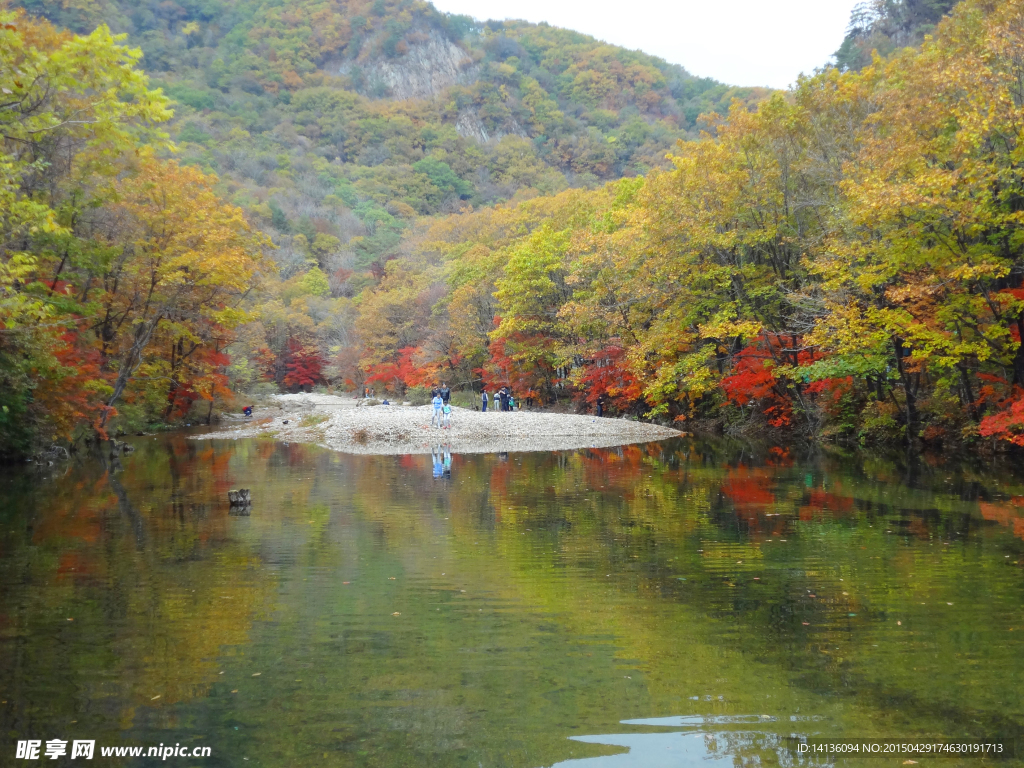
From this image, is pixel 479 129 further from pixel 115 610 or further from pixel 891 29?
pixel 115 610

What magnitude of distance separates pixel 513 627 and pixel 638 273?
28.2m

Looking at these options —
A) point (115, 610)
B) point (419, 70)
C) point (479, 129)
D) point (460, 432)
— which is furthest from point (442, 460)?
point (419, 70)

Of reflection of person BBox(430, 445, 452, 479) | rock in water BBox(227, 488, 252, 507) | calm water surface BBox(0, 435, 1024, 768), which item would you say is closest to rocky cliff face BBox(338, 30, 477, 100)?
reflection of person BBox(430, 445, 452, 479)

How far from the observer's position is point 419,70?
155 meters

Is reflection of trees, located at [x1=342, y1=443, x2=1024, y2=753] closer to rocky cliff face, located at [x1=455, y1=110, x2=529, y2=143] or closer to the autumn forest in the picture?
the autumn forest

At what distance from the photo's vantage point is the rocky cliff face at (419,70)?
498 ft

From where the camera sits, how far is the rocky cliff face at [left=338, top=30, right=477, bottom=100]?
498ft

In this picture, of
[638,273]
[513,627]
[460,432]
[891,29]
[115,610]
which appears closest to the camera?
[513,627]

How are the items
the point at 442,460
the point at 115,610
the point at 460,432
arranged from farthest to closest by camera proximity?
the point at 460,432
the point at 442,460
the point at 115,610

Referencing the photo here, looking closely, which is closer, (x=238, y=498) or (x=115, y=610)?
(x=115, y=610)

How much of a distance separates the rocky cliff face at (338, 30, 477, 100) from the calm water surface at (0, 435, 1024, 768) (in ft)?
494

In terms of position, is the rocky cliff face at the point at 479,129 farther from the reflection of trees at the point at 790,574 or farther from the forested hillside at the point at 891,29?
the reflection of trees at the point at 790,574

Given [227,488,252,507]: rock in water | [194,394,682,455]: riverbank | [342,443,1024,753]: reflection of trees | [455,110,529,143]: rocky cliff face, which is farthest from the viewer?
[455,110,529,143]: rocky cliff face

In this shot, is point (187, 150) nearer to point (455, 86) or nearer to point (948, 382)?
point (455, 86)
